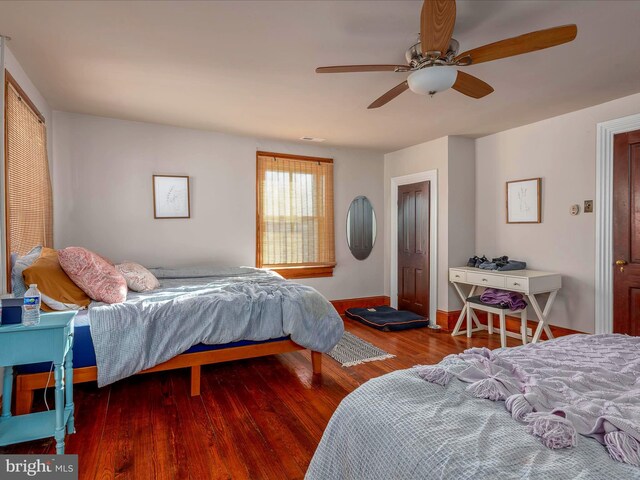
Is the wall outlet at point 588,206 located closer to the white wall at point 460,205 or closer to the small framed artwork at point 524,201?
the small framed artwork at point 524,201

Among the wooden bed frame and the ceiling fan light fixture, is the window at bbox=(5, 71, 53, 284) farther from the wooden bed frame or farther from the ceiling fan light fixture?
the ceiling fan light fixture

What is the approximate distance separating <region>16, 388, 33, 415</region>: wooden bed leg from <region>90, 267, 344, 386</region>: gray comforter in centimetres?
39

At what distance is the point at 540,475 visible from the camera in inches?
33.5

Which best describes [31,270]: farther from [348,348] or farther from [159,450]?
[348,348]

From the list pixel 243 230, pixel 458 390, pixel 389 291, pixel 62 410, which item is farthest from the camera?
pixel 389 291

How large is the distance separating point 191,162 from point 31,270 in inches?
93.2

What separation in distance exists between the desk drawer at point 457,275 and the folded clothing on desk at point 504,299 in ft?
1.15

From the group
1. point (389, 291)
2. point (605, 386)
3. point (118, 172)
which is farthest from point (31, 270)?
point (389, 291)

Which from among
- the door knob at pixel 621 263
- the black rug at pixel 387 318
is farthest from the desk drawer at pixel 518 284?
the black rug at pixel 387 318

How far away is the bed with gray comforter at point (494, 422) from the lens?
2.98ft

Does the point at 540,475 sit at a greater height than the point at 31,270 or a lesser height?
lesser

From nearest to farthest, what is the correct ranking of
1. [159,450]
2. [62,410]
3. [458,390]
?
[458,390] → [62,410] → [159,450]

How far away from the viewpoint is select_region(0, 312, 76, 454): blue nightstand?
179cm

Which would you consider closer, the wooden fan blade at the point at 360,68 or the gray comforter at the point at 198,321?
the wooden fan blade at the point at 360,68
